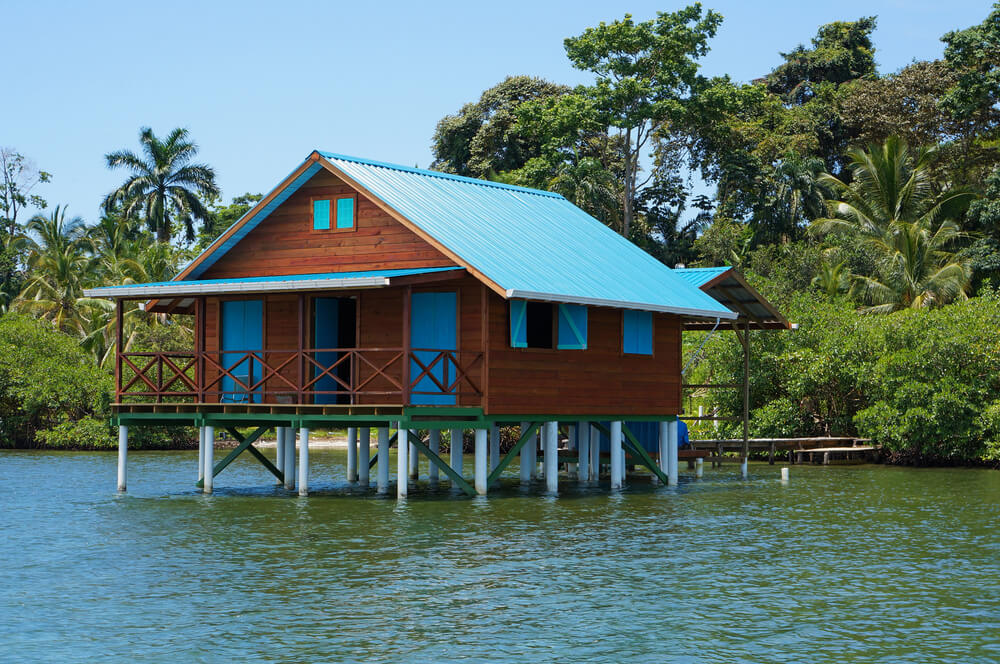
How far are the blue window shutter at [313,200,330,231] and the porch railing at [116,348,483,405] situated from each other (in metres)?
2.77

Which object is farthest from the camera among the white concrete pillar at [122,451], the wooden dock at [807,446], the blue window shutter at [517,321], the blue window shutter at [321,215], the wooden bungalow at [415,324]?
the wooden dock at [807,446]

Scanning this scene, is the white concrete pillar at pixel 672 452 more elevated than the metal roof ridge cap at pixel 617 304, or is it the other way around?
the metal roof ridge cap at pixel 617 304

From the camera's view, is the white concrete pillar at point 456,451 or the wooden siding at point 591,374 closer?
the wooden siding at point 591,374

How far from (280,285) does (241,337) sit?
4.58 meters

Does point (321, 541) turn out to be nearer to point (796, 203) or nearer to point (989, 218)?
point (989, 218)

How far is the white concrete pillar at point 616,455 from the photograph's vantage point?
2797 cm

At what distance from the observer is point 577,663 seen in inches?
458

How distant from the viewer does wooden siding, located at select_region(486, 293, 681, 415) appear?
82.8ft

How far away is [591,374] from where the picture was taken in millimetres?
27141

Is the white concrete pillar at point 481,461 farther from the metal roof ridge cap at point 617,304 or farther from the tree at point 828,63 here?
the tree at point 828,63

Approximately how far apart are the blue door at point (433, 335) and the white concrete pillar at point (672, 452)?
6.32 m

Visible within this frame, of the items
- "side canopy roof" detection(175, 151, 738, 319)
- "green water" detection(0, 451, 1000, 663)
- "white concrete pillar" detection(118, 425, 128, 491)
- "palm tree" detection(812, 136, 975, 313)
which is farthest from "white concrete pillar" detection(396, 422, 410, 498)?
"palm tree" detection(812, 136, 975, 313)

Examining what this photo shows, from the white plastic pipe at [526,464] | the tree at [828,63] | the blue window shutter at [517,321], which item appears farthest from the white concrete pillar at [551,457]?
the tree at [828,63]

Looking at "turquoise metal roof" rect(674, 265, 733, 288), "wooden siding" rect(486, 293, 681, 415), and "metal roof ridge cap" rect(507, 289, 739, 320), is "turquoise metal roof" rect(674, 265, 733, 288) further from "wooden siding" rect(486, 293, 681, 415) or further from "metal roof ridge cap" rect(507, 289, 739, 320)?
"metal roof ridge cap" rect(507, 289, 739, 320)
